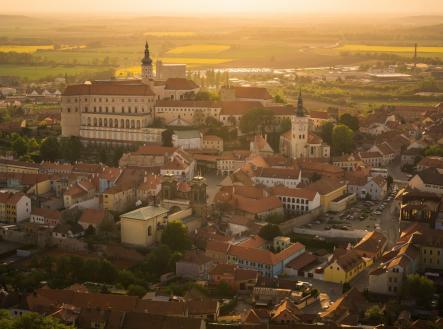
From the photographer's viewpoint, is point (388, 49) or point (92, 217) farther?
point (388, 49)

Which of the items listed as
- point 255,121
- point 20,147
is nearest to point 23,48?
point 20,147

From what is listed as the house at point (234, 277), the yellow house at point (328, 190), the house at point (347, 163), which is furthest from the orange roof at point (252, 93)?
the house at point (234, 277)

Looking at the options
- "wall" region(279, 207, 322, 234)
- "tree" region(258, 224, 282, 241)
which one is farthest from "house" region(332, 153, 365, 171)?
"tree" region(258, 224, 282, 241)

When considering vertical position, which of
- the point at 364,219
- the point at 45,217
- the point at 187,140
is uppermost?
the point at 187,140

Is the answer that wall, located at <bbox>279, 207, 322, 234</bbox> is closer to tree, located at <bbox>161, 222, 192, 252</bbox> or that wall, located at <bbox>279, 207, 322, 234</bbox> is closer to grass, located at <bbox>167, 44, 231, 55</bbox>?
tree, located at <bbox>161, 222, 192, 252</bbox>

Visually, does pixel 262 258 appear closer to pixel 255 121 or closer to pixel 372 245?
pixel 372 245

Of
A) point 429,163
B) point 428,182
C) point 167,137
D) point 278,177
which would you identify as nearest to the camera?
point 428,182

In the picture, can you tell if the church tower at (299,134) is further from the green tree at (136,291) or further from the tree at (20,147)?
the green tree at (136,291)
